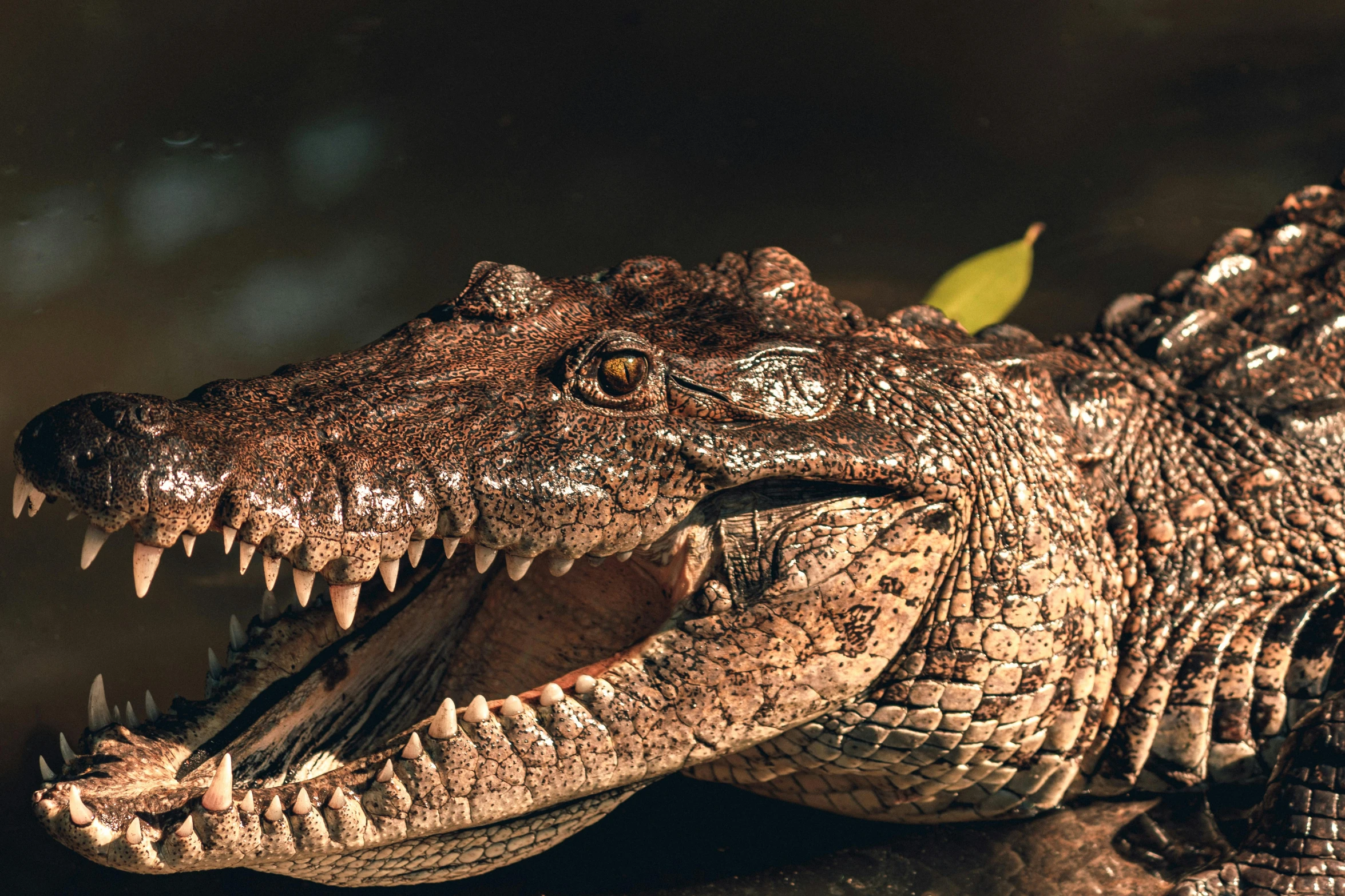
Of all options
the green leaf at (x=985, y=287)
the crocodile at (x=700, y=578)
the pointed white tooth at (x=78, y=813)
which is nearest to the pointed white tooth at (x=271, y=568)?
the crocodile at (x=700, y=578)

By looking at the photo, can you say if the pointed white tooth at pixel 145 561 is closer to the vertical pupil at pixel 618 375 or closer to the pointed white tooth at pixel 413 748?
the pointed white tooth at pixel 413 748

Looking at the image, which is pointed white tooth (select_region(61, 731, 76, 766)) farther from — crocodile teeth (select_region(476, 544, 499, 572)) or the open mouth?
crocodile teeth (select_region(476, 544, 499, 572))

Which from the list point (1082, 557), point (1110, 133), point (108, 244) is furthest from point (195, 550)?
point (1110, 133)

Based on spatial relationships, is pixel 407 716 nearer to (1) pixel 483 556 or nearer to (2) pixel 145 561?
(1) pixel 483 556

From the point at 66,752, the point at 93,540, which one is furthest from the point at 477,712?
the point at 66,752

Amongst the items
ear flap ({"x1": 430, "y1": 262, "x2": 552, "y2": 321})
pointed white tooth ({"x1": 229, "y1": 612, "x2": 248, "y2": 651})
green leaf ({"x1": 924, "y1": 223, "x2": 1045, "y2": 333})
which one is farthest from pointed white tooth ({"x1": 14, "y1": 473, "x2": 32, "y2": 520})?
green leaf ({"x1": 924, "y1": 223, "x2": 1045, "y2": 333})

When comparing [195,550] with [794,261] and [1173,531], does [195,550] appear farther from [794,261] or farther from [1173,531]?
[1173,531]
